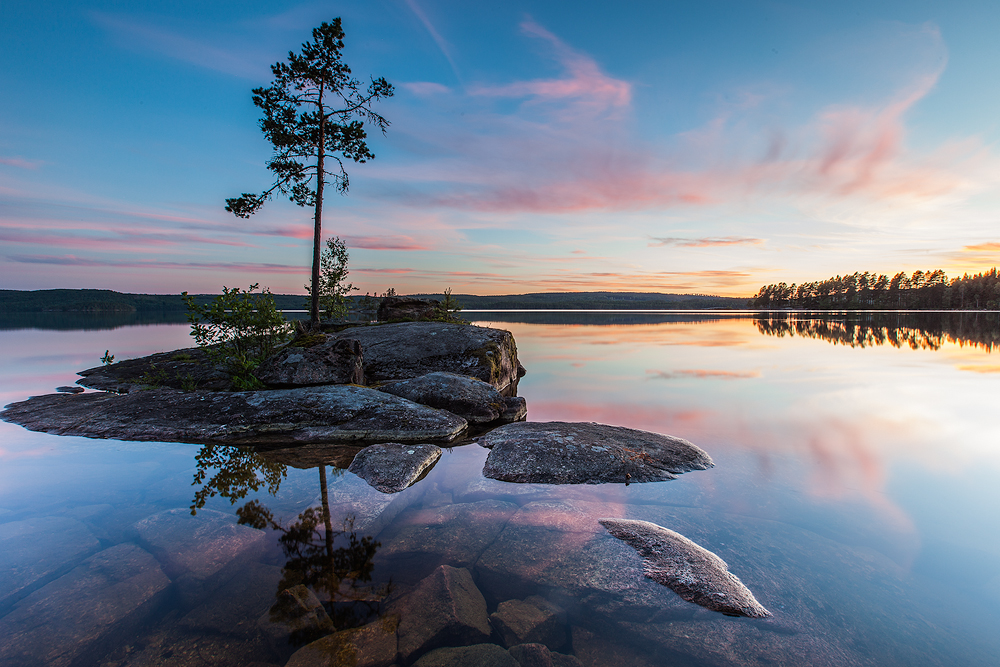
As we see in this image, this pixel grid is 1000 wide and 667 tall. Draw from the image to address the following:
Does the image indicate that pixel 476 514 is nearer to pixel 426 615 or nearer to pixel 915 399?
pixel 426 615

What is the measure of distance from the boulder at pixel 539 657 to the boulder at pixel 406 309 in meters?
15.9

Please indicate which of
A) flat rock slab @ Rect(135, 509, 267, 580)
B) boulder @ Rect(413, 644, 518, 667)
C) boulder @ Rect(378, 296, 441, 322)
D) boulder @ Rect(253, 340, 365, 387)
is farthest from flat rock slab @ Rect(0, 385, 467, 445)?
boulder @ Rect(378, 296, 441, 322)

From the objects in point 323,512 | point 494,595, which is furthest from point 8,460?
point 494,595

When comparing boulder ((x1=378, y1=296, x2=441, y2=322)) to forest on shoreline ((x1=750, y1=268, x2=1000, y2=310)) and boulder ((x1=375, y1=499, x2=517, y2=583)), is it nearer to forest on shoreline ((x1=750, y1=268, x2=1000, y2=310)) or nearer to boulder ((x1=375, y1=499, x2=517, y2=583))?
boulder ((x1=375, y1=499, x2=517, y2=583))

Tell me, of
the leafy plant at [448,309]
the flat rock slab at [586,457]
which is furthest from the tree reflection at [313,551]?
the leafy plant at [448,309]

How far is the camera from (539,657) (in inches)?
112

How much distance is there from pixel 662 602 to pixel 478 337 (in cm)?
1086

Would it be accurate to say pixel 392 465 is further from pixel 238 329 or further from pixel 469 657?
pixel 238 329

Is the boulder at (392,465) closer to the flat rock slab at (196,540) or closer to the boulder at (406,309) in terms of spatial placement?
the flat rock slab at (196,540)

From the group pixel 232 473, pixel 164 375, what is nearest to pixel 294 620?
pixel 232 473

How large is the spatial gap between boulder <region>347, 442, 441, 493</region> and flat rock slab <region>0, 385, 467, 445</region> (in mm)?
1388

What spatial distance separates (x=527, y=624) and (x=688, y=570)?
5.35 ft

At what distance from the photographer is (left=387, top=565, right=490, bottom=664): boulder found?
2.98 metres

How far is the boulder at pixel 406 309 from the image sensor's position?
18.4m
